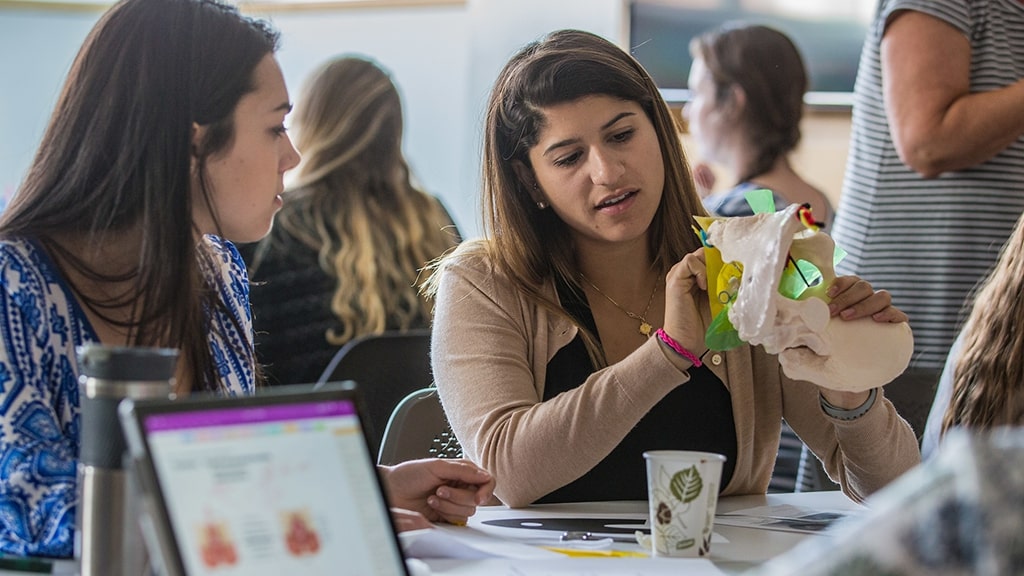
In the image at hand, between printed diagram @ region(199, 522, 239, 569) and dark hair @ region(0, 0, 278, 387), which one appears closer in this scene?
printed diagram @ region(199, 522, 239, 569)

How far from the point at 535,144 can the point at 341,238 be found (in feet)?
3.62

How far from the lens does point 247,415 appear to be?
2.86ft

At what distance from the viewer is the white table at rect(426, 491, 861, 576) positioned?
1205 mm

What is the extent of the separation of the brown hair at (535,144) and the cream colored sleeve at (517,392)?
0.23 ft

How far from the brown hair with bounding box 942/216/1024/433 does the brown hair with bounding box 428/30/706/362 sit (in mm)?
446

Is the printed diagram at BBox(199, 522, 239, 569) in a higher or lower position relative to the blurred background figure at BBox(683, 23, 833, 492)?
higher

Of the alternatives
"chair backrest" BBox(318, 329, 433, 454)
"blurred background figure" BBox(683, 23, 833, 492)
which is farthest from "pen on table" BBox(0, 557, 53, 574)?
"blurred background figure" BBox(683, 23, 833, 492)

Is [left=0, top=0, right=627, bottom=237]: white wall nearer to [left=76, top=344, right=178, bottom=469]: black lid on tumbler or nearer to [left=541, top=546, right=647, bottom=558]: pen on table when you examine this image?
[left=541, top=546, right=647, bottom=558]: pen on table

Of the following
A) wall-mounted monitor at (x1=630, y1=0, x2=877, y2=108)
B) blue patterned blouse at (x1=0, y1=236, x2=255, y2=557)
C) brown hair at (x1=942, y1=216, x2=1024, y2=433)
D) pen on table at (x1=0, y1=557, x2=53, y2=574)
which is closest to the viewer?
pen on table at (x1=0, y1=557, x2=53, y2=574)

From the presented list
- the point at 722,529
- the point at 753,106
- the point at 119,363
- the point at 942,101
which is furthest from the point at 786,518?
the point at 753,106

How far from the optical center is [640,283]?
193cm

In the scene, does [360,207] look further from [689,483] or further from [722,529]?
[689,483]

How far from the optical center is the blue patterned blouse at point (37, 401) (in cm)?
115

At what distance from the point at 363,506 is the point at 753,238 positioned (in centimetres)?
65
